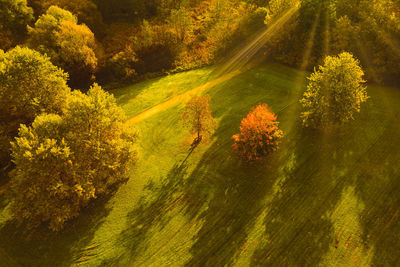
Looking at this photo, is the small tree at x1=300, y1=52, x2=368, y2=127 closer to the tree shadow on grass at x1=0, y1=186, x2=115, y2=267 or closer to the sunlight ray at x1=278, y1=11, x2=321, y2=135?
the sunlight ray at x1=278, y1=11, x2=321, y2=135

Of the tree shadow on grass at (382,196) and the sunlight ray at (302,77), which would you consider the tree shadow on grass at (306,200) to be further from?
the sunlight ray at (302,77)

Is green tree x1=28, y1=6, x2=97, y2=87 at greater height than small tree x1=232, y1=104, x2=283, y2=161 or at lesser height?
greater

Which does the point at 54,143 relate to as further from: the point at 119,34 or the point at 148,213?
the point at 119,34

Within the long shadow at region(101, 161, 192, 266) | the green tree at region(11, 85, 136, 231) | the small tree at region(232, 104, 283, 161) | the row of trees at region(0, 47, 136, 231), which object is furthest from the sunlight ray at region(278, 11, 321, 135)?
the green tree at region(11, 85, 136, 231)

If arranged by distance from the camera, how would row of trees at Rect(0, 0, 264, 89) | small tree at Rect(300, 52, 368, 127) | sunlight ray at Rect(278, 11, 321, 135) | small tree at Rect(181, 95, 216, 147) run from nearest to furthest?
1. small tree at Rect(300, 52, 368, 127)
2. small tree at Rect(181, 95, 216, 147)
3. sunlight ray at Rect(278, 11, 321, 135)
4. row of trees at Rect(0, 0, 264, 89)

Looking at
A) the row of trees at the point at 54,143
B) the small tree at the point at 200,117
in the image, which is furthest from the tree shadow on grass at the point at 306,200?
the row of trees at the point at 54,143

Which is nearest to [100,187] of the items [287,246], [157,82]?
[287,246]
